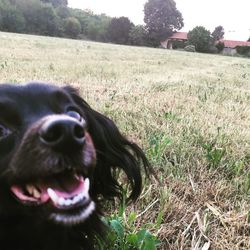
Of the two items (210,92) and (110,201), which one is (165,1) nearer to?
(210,92)

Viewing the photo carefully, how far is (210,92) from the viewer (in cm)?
736

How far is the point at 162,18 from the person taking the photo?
68.5 meters

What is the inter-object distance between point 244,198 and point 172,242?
0.66m

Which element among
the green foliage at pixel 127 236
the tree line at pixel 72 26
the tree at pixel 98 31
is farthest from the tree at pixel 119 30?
the green foliage at pixel 127 236

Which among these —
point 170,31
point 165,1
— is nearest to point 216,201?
point 170,31

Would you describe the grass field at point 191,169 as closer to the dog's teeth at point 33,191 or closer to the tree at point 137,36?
the dog's teeth at point 33,191

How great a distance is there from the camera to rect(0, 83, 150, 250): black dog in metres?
1.74

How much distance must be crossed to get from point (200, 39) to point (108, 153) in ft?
169

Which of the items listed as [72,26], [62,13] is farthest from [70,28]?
[62,13]

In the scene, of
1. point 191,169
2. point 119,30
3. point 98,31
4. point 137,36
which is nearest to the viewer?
point 191,169

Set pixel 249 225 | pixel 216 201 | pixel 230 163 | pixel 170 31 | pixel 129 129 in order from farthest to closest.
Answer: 1. pixel 170 31
2. pixel 129 129
3. pixel 230 163
4. pixel 216 201
5. pixel 249 225

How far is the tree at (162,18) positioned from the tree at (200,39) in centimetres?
925

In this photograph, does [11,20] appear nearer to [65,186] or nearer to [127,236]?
[127,236]

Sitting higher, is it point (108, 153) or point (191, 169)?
point (108, 153)
